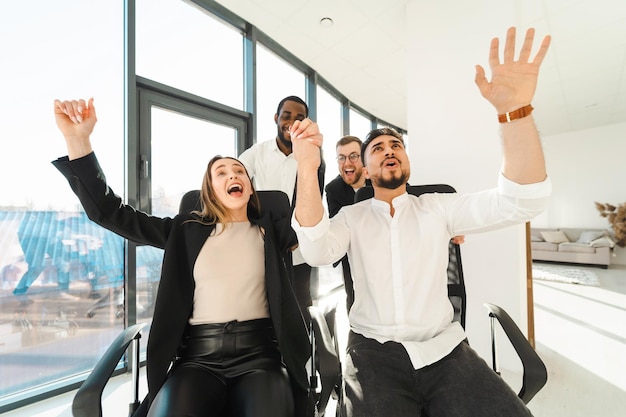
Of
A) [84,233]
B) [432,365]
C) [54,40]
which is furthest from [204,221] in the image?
[54,40]

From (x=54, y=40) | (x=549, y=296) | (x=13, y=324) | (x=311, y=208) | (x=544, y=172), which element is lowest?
(x=549, y=296)

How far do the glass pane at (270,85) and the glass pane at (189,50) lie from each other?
0.81 ft

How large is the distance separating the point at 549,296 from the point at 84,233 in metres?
5.63

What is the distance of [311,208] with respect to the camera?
106cm

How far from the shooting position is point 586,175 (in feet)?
23.8

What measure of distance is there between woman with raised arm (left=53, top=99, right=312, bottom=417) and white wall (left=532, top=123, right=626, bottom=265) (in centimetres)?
894

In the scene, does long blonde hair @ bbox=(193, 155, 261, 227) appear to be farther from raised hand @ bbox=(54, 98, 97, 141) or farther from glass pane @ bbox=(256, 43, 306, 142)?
glass pane @ bbox=(256, 43, 306, 142)

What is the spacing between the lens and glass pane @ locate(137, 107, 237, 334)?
2322 mm

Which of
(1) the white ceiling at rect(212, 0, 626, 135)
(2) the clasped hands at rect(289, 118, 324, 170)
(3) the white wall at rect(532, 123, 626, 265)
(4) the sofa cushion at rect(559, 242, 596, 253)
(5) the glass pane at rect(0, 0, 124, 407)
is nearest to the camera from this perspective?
(2) the clasped hands at rect(289, 118, 324, 170)

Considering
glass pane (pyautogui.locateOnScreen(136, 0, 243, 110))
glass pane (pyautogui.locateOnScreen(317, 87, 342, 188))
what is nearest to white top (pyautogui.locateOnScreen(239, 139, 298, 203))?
glass pane (pyautogui.locateOnScreen(136, 0, 243, 110))

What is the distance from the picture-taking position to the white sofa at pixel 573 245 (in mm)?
6148

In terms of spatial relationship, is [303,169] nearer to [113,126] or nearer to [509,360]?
[113,126]

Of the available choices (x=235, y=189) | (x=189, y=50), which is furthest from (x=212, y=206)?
(x=189, y=50)

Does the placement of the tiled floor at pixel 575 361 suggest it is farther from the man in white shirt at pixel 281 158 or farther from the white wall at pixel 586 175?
the white wall at pixel 586 175
